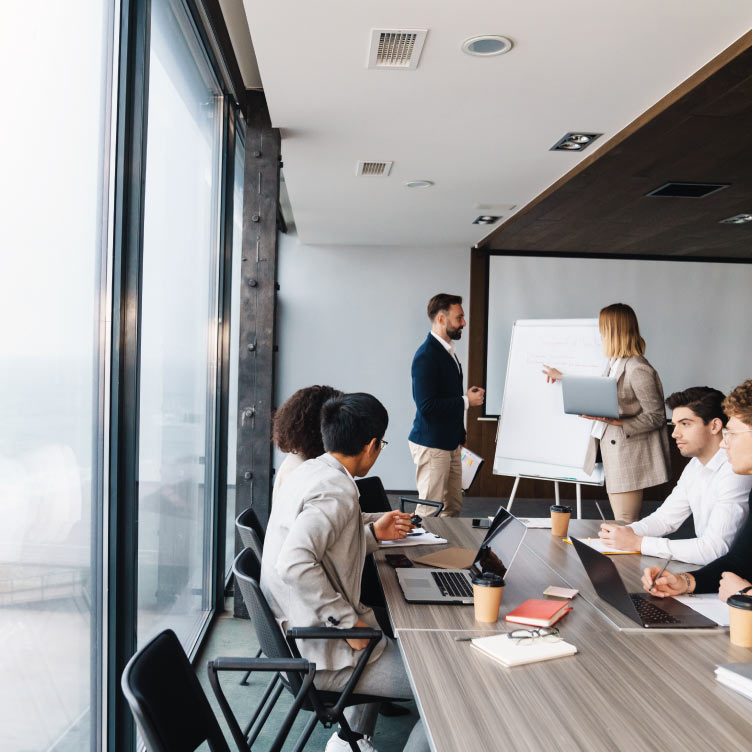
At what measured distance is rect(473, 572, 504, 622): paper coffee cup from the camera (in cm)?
181

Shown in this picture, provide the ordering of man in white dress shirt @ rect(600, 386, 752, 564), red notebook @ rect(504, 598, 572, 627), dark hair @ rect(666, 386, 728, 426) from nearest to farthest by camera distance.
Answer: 1. red notebook @ rect(504, 598, 572, 627)
2. man in white dress shirt @ rect(600, 386, 752, 564)
3. dark hair @ rect(666, 386, 728, 426)

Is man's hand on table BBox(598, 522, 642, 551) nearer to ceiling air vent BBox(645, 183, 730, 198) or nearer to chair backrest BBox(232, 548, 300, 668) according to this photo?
chair backrest BBox(232, 548, 300, 668)

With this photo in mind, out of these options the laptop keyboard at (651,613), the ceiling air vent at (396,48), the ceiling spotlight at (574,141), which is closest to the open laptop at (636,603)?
the laptop keyboard at (651,613)

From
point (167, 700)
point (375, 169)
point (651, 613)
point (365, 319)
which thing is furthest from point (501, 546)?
A: point (365, 319)

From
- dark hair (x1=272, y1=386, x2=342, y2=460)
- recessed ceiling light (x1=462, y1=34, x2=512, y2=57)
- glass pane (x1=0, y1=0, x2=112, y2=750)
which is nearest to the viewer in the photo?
glass pane (x1=0, y1=0, x2=112, y2=750)

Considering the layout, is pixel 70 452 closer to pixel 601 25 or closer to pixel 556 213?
pixel 601 25

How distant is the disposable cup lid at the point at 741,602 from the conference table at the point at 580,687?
0.33 feet

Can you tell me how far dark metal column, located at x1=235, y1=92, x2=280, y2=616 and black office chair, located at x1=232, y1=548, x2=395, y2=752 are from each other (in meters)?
2.05

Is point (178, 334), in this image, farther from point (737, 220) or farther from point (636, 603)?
point (737, 220)

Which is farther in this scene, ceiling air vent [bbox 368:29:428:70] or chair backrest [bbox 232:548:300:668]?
ceiling air vent [bbox 368:29:428:70]

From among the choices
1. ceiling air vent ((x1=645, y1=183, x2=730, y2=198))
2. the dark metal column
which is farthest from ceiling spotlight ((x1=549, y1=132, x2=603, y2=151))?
the dark metal column

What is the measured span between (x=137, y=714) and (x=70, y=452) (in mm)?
802

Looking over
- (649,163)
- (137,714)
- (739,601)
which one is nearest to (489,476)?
(649,163)

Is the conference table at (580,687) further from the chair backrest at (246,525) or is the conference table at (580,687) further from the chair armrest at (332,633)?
the chair backrest at (246,525)
